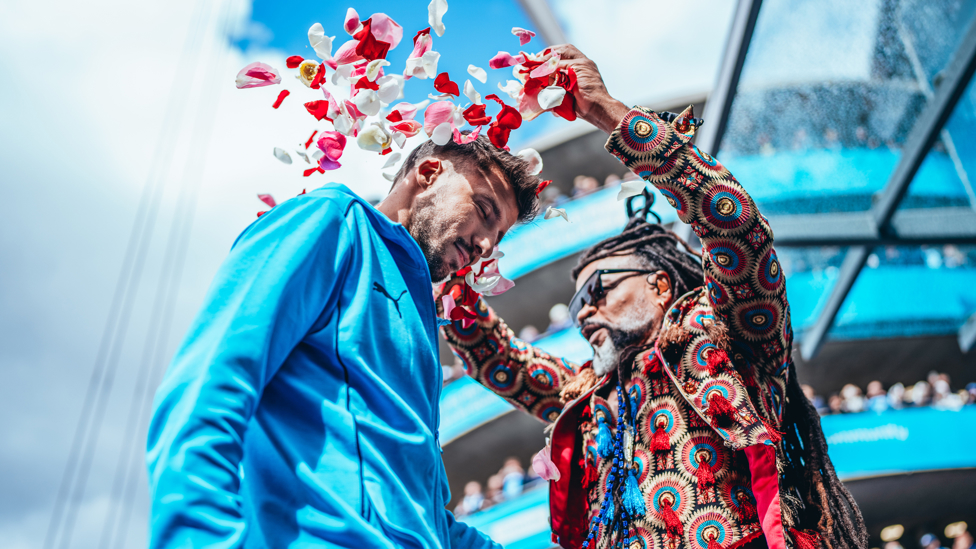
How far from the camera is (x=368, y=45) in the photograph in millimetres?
1704

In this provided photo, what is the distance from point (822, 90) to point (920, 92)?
0.65 metres

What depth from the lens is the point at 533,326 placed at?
14.9 m

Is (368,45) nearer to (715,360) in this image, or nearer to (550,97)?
(550,97)

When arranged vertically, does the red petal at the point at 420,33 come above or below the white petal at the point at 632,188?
above

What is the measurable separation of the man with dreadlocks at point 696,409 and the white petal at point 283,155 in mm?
876

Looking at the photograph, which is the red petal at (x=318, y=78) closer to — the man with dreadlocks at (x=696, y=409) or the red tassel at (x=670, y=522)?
the man with dreadlocks at (x=696, y=409)

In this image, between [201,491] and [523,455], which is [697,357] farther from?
[523,455]

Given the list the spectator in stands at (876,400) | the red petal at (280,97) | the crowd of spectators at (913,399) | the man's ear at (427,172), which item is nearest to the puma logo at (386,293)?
the man's ear at (427,172)

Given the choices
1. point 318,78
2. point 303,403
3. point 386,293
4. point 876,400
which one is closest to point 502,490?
point 876,400

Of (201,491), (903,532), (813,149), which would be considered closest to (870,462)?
(903,532)

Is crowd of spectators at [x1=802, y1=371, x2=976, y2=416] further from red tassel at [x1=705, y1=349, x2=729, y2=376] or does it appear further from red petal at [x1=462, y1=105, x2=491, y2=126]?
red petal at [x1=462, y1=105, x2=491, y2=126]

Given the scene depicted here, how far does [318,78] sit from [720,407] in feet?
4.95

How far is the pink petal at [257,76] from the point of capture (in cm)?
176

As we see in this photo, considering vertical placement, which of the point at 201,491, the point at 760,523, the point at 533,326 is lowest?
the point at 201,491
